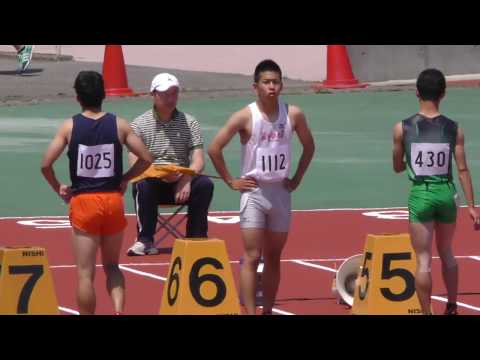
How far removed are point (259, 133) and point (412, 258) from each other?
148 cm

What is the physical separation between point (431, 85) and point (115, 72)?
1790 centimetres

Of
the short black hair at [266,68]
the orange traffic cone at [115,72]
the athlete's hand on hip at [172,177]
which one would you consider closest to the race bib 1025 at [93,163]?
the short black hair at [266,68]

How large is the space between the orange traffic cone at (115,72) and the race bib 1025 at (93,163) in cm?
1728

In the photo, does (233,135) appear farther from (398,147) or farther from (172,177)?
(172,177)

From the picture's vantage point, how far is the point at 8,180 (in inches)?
757

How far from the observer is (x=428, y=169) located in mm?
10367

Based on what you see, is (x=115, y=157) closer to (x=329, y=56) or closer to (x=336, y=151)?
(x=336, y=151)

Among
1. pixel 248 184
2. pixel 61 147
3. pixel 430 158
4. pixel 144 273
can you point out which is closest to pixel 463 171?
pixel 430 158

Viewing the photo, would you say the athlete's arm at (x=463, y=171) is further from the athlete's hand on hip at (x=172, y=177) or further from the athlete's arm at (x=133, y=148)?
the athlete's hand on hip at (x=172, y=177)

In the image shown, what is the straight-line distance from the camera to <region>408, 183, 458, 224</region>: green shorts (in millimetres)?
10297

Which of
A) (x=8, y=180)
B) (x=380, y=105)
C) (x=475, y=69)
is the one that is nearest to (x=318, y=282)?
(x=8, y=180)

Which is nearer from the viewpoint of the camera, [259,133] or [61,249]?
[259,133]

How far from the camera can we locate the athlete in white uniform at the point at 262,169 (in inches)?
416
